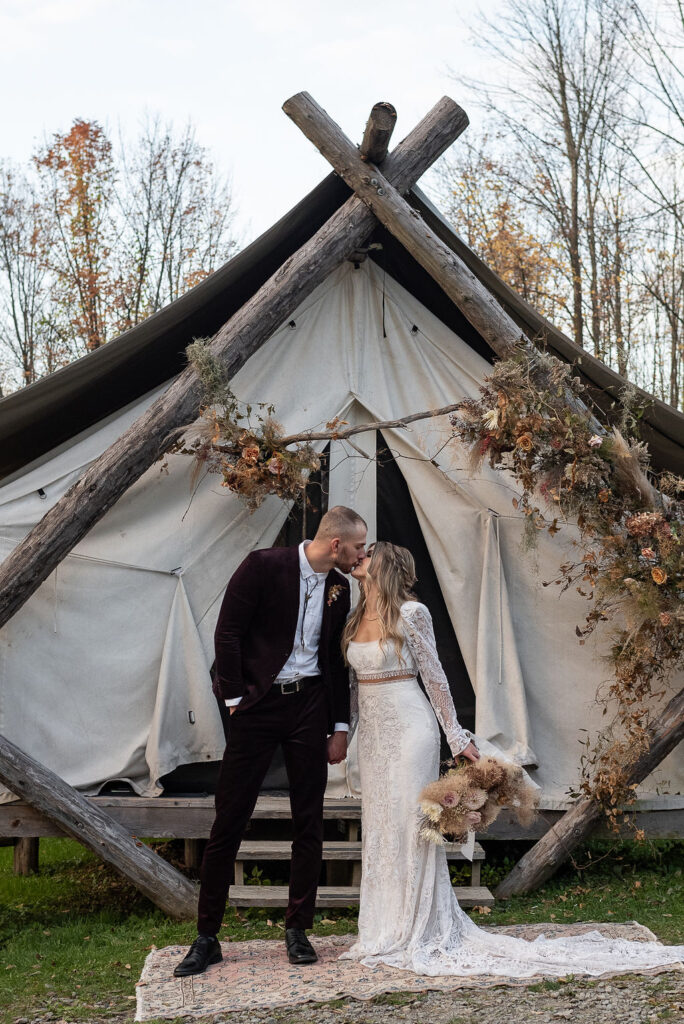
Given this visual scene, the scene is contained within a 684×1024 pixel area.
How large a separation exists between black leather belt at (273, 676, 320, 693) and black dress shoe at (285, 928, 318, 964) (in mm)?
911

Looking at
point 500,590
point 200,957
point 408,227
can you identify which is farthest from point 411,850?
point 408,227

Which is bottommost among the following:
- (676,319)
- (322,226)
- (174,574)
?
(174,574)

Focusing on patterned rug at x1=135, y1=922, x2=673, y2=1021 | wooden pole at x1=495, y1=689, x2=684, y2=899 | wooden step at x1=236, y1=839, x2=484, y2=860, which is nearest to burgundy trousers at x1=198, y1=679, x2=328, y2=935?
patterned rug at x1=135, y1=922, x2=673, y2=1021

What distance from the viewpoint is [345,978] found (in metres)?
3.38

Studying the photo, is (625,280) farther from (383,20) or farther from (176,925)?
(176,925)

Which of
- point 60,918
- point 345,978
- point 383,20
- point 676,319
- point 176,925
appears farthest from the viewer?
point 676,319

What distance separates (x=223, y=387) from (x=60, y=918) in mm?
2779

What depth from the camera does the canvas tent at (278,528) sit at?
185 inches

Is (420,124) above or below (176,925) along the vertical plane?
above

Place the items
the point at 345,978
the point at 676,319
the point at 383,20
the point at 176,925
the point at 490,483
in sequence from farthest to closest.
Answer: the point at 676,319, the point at 383,20, the point at 490,483, the point at 176,925, the point at 345,978

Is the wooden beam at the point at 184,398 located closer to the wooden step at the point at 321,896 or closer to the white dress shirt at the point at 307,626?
the white dress shirt at the point at 307,626

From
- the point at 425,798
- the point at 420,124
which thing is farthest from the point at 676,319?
the point at 425,798

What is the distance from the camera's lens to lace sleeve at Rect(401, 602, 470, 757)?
3641 mm

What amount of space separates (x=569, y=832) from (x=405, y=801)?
1.49 metres
